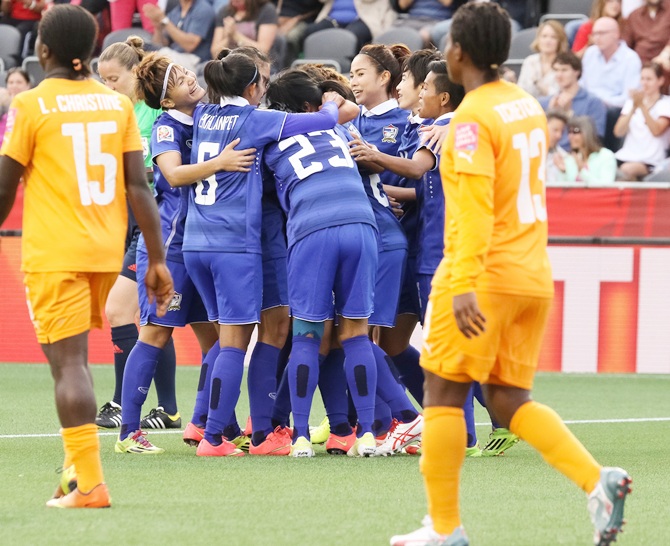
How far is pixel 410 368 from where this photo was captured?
24.5 ft

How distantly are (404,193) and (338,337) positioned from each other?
2.81 ft

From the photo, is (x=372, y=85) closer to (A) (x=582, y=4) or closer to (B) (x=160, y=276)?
(B) (x=160, y=276)

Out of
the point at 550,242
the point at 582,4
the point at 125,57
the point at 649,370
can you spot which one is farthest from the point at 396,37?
the point at 125,57

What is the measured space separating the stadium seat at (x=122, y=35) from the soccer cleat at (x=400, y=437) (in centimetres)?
923

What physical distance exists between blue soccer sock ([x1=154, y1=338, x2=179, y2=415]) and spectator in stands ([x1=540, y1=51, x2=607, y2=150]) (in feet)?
19.6

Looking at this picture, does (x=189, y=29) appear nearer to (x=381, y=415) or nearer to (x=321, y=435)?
(x=321, y=435)

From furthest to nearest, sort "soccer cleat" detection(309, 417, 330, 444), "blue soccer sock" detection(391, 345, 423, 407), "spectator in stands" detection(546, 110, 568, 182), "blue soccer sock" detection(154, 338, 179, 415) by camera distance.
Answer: "spectator in stands" detection(546, 110, 568, 182) < "blue soccer sock" detection(154, 338, 179, 415) < "soccer cleat" detection(309, 417, 330, 444) < "blue soccer sock" detection(391, 345, 423, 407)

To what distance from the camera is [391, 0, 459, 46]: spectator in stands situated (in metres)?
14.7

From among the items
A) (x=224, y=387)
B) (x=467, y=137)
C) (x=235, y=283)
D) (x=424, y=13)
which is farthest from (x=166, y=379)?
(x=424, y=13)

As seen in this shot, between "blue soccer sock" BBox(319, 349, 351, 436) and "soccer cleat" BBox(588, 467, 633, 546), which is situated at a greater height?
"soccer cleat" BBox(588, 467, 633, 546)

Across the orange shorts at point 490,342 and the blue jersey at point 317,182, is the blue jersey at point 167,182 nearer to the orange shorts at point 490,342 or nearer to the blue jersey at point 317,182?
the blue jersey at point 317,182

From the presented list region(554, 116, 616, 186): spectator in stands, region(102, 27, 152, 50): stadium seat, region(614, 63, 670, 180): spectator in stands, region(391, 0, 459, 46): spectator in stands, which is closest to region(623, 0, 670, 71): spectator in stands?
region(614, 63, 670, 180): spectator in stands

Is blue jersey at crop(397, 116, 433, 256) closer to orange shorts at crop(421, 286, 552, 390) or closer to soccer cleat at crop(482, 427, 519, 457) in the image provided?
soccer cleat at crop(482, 427, 519, 457)

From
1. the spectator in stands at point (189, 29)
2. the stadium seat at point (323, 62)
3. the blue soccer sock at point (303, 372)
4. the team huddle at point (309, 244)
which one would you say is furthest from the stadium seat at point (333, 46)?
the blue soccer sock at point (303, 372)
